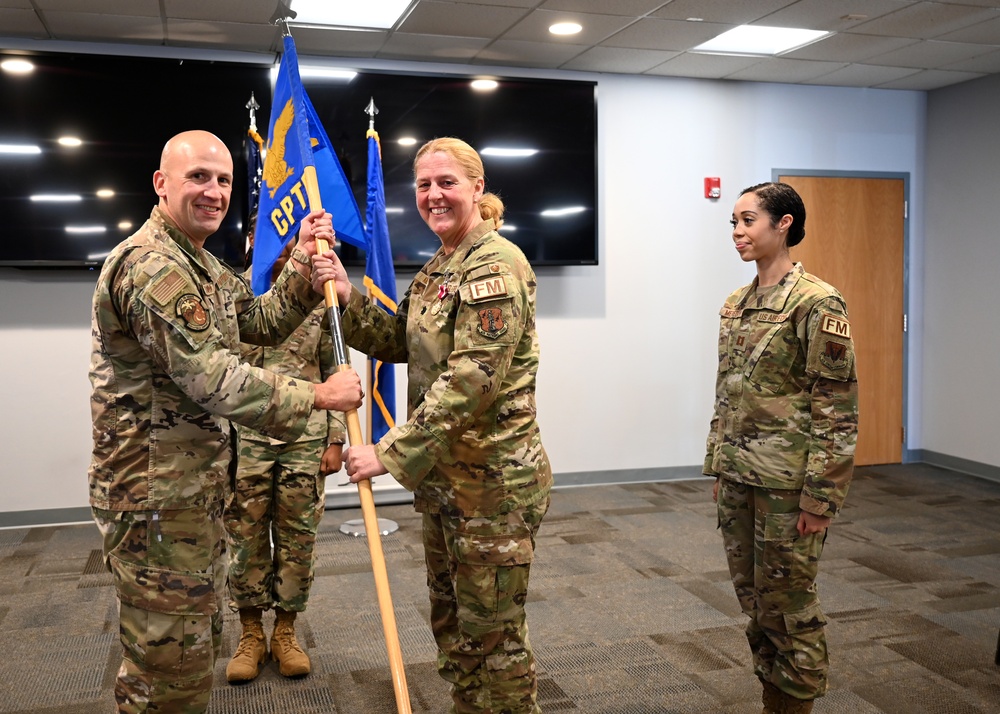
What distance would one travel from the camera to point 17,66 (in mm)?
4918

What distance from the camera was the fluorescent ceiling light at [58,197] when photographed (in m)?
5.02

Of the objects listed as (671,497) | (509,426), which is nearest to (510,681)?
(509,426)

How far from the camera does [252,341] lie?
2.54m

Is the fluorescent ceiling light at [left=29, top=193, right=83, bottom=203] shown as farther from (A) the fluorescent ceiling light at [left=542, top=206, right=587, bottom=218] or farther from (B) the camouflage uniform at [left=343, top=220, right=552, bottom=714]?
(B) the camouflage uniform at [left=343, top=220, right=552, bottom=714]

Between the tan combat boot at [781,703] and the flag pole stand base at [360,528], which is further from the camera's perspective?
the flag pole stand base at [360,528]

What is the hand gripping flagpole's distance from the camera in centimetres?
181

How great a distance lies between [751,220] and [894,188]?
4918mm

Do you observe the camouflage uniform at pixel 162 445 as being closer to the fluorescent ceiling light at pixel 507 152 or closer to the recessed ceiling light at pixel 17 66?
the recessed ceiling light at pixel 17 66

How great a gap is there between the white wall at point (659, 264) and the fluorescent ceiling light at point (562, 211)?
286mm

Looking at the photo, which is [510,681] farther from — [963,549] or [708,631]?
[963,549]

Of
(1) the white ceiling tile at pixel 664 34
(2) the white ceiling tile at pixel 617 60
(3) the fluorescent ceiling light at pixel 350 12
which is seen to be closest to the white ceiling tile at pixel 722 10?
(1) the white ceiling tile at pixel 664 34

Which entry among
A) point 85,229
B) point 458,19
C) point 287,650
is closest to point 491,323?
point 287,650

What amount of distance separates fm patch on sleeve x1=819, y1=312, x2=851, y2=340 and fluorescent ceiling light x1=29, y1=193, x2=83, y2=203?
173 inches

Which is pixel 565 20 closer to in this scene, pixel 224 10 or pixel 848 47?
pixel 224 10
